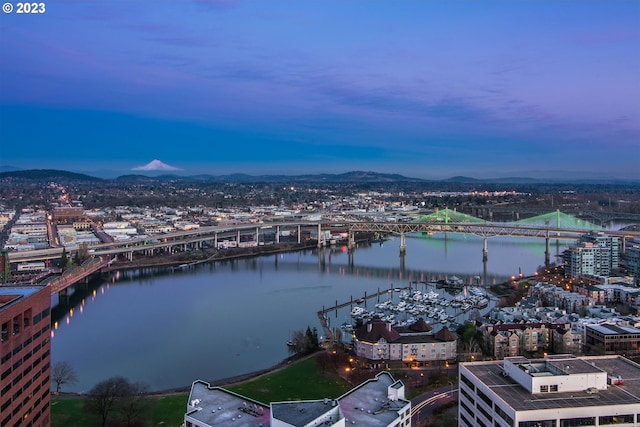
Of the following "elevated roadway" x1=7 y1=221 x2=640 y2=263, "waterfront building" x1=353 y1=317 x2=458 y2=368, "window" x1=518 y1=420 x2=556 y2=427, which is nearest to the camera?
"window" x1=518 y1=420 x2=556 y2=427

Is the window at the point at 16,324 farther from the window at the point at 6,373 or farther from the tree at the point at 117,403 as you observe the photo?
the tree at the point at 117,403

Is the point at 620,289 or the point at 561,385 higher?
the point at 561,385

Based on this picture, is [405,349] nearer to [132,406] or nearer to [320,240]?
[132,406]

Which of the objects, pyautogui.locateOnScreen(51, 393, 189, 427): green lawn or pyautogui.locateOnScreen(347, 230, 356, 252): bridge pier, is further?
pyautogui.locateOnScreen(347, 230, 356, 252): bridge pier

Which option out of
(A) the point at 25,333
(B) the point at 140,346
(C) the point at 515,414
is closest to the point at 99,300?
(B) the point at 140,346

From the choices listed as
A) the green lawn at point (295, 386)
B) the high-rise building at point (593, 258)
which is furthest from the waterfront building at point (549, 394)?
the high-rise building at point (593, 258)

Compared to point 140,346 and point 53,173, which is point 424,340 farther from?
point 53,173

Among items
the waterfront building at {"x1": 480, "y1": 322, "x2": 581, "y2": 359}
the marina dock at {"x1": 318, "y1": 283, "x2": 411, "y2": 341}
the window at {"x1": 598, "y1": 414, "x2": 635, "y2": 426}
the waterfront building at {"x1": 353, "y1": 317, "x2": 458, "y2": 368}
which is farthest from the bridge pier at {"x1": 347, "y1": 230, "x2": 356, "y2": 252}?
the window at {"x1": 598, "y1": 414, "x2": 635, "y2": 426}

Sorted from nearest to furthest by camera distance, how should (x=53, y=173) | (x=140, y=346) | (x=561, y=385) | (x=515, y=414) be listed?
(x=515, y=414), (x=561, y=385), (x=140, y=346), (x=53, y=173)

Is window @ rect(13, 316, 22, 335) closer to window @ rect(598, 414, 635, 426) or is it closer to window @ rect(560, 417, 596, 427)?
window @ rect(560, 417, 596, 427)
